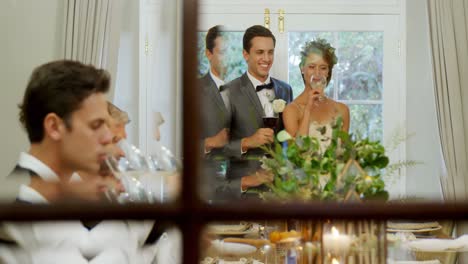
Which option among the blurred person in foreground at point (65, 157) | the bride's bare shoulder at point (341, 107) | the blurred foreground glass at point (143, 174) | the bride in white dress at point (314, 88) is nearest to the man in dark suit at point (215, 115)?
the bride in white dress at point (314, 88)

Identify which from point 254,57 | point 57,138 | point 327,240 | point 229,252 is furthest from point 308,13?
point 57,138

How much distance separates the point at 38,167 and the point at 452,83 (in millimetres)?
3153

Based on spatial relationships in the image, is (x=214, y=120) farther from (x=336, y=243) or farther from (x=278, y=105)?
(x=336, y=243)

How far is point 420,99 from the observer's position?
14.5 ft

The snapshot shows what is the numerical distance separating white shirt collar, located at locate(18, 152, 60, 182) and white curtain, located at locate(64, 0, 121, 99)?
2.58 metres

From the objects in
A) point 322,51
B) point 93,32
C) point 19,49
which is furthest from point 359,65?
point 19,49

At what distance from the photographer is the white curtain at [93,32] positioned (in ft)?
13.1

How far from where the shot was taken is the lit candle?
1.85 m

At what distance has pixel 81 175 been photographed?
181cm

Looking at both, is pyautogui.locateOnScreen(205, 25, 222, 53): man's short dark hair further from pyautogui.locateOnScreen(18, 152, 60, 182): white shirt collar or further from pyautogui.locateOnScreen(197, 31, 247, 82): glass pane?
pyautogui.locateOnScreen(18, 152, 60, 182): white shirt collar

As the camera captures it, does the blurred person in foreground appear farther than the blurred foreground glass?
No

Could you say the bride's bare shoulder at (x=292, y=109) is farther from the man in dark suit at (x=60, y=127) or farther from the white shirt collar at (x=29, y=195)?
the white shirt collar at (x=29, y=195)

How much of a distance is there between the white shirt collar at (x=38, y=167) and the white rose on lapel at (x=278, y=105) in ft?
9.01

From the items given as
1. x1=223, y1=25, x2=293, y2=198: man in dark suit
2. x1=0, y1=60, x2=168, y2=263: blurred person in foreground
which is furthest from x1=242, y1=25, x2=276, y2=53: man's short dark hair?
x1=0, y1=60, x2=168, y2=263: blurred person in foreground
